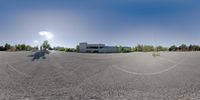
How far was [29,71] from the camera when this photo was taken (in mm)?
6457

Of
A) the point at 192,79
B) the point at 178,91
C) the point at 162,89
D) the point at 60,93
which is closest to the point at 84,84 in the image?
the point at 60,93

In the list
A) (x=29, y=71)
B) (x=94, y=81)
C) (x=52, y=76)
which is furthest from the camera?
(x=29, y=71)

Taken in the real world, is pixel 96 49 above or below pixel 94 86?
above

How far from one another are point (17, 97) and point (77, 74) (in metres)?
2.41

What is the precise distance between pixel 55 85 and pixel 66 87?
29 centimetres

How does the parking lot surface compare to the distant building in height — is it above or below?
below

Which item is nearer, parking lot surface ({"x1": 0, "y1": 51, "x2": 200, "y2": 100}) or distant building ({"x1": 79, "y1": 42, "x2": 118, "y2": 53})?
parking lot surface ({"x1": 0, "y1": 51, "x2": 200, "y2": 100})

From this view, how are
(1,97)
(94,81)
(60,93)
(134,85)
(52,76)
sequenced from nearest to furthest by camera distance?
(1,97)
(60,93)
(134,85)
(94,81)
(52,76)

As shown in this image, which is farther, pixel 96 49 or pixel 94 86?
pixel 96 49

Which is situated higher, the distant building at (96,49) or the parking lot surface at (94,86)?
the distant building at (96,49)

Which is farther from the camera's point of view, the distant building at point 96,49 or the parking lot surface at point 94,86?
the distant building at point 96,49

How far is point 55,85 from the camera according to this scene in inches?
191

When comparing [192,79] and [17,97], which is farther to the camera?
[192,79]

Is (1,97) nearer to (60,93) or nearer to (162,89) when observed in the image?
(60,93)
